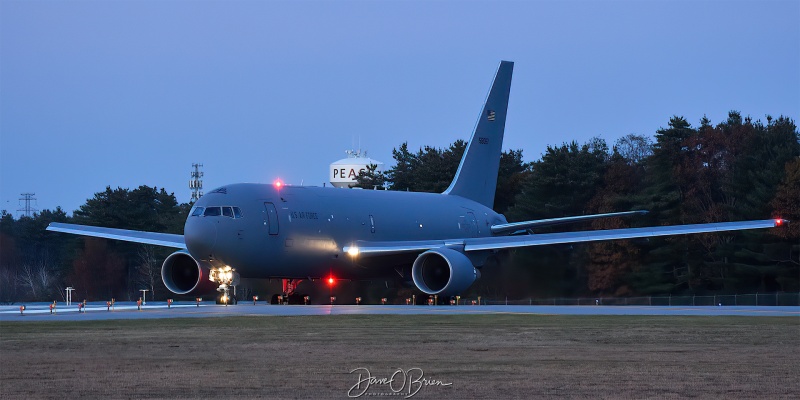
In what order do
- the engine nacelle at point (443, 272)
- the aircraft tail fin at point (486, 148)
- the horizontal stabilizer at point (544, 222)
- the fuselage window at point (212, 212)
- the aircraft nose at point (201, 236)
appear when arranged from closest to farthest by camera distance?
1. the aircraft nose at point (201, 236)
2. the fuselage window at point (212, 212)
3. the engine nacelle at point (443, 272)
4. the horizontal stabilizer at point (544, 222)
5. the aircraft tail fin at point (486, 148)

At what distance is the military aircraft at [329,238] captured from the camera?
39094 mm

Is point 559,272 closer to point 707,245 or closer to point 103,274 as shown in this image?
point 707,245

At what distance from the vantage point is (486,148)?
55250 millimetres

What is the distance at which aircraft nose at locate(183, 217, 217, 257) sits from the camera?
38.2 meters

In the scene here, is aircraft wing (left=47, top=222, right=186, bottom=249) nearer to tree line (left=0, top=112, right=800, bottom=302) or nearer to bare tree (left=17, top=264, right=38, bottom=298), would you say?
tree line (left=0, top=112, right=800, bottom=302)

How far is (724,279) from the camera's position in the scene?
4950 cm

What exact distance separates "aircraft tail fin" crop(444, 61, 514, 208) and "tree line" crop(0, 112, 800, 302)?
220 inches

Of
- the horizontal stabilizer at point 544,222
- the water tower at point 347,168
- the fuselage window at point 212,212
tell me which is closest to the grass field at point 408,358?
the fuselage window at point 212,212

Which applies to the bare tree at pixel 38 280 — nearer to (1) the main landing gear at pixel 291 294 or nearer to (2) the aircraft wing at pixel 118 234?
(2) the aircraft wing at pixel 118 234

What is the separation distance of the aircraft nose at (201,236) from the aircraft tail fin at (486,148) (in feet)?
57.4

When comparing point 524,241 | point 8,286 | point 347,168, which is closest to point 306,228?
point 524,241

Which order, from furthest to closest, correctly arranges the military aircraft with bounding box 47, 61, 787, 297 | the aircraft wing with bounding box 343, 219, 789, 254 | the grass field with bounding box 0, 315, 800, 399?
the aircraft wing with bounding box 343, 219, 789, 254 → the military aircraft with bounding box 47, 61, 787, 297 → the grass field with bounding box 0, 315, 800, 399
